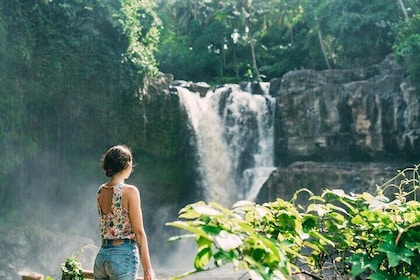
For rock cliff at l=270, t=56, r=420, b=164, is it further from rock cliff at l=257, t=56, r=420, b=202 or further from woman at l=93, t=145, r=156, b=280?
woman at l=93, t=145, r=156, b=280

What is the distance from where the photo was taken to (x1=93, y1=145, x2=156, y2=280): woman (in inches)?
123

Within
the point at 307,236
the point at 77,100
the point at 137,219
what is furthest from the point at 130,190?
the point at 77,100

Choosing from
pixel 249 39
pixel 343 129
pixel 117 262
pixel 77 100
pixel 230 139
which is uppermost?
pixel 249 39

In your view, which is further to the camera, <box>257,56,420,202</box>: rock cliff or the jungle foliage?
the jungle foliage

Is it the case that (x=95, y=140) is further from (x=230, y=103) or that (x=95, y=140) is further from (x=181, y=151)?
(x=230, y=103)

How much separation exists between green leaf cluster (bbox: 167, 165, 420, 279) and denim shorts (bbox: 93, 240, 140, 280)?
151 cm

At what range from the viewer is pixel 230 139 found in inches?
781

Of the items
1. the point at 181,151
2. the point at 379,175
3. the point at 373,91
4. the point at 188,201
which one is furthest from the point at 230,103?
the point at 379,175

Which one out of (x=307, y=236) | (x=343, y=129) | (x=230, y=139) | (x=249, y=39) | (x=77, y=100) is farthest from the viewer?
(x=249, y=39)

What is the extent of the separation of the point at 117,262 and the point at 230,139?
16804mm

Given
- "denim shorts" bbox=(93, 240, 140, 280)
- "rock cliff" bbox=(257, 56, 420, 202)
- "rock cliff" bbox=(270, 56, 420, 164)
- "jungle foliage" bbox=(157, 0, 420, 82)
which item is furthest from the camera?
"jungle foliage" bbox=(157, 0, 420, 82)

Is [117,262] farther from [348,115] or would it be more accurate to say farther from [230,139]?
[230,139]

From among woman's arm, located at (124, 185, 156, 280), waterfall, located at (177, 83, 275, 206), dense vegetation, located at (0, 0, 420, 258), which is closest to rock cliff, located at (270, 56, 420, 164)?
waterfall, located at (177, 83, 275, 206)

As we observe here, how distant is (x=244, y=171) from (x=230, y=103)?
2783 millimetres
